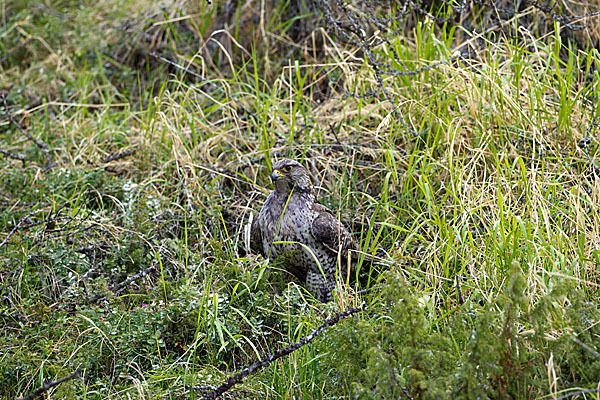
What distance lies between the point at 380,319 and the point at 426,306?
260 millimetres

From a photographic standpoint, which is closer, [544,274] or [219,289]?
[544,274]

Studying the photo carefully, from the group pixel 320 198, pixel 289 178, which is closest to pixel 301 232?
pixel 289 178

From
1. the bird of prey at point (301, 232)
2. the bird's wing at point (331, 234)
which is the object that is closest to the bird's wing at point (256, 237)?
the bird of prey at point (301, 232)

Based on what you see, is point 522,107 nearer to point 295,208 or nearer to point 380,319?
point 295,208

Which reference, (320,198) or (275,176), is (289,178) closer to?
(275,176)

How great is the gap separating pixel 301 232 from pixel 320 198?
66 cm

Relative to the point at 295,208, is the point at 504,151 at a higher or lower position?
higher

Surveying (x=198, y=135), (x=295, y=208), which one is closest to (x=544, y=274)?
(x=295, y=208)

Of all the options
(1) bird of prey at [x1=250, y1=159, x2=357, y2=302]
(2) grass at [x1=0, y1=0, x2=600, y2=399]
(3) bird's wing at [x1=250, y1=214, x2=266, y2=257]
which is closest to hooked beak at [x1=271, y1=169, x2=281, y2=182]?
(1) bird of prey at [x1=250, y1=159, x2=357, y2=302]

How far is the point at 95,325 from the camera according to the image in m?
3.53

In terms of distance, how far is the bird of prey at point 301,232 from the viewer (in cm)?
413

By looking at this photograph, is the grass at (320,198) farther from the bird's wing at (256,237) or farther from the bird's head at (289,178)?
the bird's head at (289,178)

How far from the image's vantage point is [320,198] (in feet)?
15.7

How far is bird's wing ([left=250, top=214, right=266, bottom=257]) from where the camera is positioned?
4.38 m
